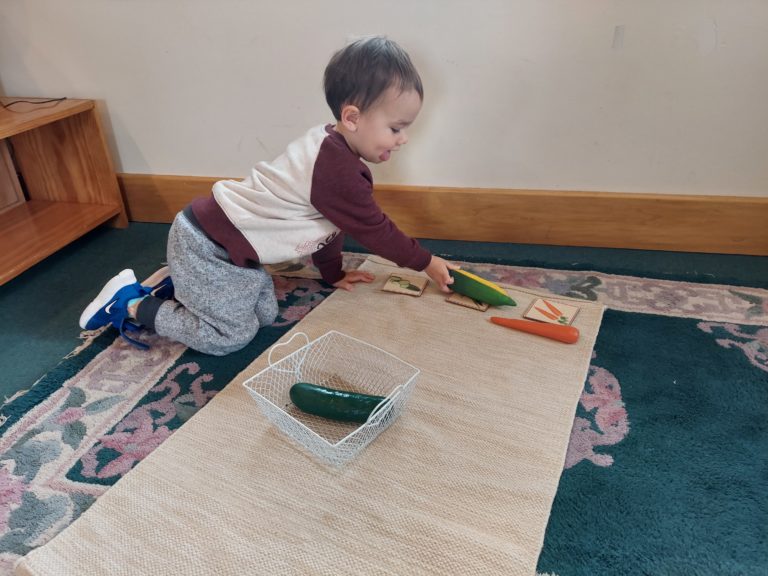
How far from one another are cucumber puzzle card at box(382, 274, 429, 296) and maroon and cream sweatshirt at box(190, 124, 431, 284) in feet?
0.34

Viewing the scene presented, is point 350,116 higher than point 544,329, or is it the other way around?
point 350,116

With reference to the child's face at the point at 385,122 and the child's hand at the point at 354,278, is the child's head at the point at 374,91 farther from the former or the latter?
the child's hand at the point at 354,278

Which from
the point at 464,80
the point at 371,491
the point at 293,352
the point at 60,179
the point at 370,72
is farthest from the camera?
the point at 60,179

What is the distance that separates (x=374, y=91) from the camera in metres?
0.90

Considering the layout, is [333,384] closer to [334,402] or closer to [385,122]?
[334,402]

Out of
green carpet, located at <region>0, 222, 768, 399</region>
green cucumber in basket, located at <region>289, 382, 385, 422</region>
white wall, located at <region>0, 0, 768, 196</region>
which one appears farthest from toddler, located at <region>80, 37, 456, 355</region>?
white wall, located at <region>0, 0, 768, 196</region>

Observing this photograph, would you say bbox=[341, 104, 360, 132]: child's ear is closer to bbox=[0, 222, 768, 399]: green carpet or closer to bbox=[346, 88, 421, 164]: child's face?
bbox=[346, 88, 421, 164]: child's face

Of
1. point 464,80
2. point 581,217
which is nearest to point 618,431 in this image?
point 581,217

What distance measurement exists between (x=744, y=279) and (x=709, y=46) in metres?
0.48

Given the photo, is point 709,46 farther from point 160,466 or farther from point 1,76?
point 1,76

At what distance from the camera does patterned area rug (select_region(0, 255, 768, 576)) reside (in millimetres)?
695

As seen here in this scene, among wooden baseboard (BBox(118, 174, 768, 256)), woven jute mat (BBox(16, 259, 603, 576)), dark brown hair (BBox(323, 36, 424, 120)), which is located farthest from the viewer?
wooden baseboard (BBox(118, 174, 768, 256))

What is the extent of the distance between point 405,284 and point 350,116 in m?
0.37

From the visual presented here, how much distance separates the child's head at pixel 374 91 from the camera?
894mm
